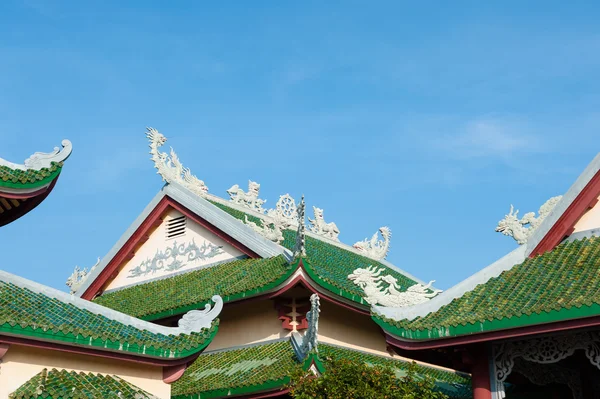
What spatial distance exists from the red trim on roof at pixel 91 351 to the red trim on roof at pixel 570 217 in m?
5.39

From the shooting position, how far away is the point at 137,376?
39.9ft

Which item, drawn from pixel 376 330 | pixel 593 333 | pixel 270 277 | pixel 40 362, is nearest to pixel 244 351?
pixel 270 277

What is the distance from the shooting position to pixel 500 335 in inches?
418

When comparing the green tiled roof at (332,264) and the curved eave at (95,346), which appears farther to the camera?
the green tiled roof at (332,264)

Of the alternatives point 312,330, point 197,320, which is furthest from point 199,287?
point 197,320

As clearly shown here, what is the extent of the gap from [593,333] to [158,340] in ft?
19.4

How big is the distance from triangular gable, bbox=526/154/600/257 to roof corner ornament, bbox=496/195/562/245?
180 mm

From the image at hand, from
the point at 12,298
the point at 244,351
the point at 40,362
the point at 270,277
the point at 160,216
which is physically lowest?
the point at 40,362

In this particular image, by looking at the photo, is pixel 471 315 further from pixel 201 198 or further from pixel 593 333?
pixel 201 198

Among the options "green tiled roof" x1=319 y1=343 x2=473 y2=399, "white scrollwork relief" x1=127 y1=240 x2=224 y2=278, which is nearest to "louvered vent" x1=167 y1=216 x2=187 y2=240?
"white scrollwork relief" x1=127 y1=240 x2=224 y2=278

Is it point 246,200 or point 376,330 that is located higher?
point 246,200

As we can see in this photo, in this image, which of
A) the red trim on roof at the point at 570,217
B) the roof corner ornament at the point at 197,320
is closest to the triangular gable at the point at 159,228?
the roof corner ornament at the point at 197,320

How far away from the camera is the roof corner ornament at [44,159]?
11.4 m

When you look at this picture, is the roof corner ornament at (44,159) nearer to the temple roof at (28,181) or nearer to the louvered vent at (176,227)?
the temple roof at (28,181)
